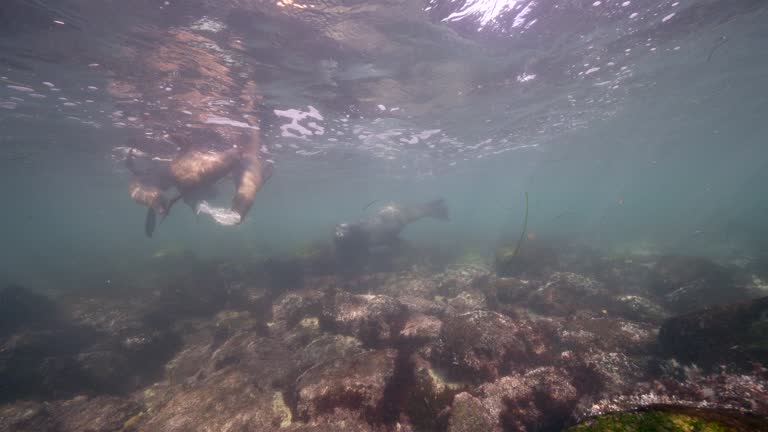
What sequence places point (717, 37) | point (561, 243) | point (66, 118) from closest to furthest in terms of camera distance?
point (717, 37), point (66, 118), point (561, 243)

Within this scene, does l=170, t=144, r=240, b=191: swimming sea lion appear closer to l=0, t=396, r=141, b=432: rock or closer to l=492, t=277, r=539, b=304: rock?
l=0, t=396, r=141, b=432: rock

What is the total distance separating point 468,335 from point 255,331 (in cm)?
712

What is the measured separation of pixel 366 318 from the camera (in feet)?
26.9

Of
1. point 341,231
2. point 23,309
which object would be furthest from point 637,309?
point 23,309

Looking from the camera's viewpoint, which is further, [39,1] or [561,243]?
[561,243]

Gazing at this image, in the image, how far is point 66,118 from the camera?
15.7m

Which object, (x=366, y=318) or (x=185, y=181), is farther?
(x=185, y=181)

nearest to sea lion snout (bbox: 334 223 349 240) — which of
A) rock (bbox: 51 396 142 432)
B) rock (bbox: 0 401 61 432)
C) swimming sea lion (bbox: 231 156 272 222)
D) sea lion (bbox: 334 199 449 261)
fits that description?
sea lion (bbox: 334 199 449 261)

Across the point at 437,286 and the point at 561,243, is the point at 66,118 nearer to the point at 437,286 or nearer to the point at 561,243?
the point at 437,286

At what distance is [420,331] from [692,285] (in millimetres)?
11648

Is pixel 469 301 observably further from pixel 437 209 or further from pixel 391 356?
pixel 437 209

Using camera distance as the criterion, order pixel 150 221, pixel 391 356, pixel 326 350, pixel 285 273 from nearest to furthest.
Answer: pixel 391 356
pixel 326 350
pixel 150 221
pixel 285 273

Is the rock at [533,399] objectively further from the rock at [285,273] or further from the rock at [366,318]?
the rock at [285,273]

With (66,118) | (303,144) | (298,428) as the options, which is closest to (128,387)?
(298,428)
